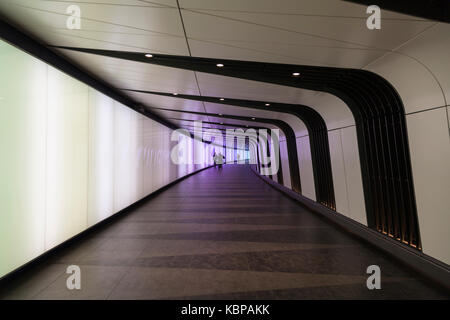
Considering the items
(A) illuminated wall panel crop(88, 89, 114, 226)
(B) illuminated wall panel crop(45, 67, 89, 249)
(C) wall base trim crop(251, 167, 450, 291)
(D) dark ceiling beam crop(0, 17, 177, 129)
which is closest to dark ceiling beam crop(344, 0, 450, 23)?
(C) wall base trim crop(251, 167, 450, 291)

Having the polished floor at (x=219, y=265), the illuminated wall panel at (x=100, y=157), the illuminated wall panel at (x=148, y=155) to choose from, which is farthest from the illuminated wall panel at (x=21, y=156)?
the illuminated wall panel at (x=148, y=155)

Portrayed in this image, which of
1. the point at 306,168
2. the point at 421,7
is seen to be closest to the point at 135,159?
the point at 306,168

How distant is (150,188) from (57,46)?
668 cm

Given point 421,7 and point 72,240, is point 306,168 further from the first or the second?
point 72,240

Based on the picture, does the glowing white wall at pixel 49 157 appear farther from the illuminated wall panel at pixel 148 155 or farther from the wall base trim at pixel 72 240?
the illuminated wall panel at pixel 148 155

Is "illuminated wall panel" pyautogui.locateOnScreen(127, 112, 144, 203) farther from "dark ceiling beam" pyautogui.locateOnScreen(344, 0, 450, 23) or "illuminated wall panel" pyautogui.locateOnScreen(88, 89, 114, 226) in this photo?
"dark ceiling beam" pyautogui.locateOnScreen(344, 0, 450, 23)

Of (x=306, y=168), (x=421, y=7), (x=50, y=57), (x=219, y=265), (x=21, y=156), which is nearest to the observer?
(x=421, y=7)

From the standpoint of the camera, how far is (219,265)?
3.58 meters

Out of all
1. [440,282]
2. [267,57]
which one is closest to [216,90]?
[267,57]

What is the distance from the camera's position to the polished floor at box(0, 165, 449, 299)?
289cm

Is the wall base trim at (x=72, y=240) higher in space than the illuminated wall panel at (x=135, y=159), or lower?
lower

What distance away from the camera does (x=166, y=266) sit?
11.6 feet

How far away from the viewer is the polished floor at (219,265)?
289 centimetres
